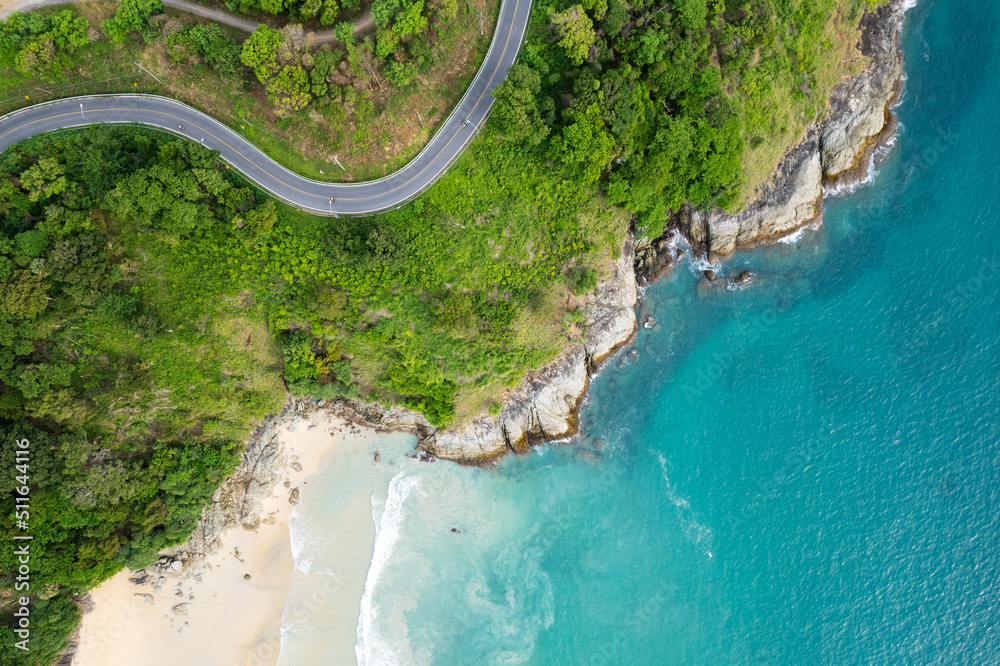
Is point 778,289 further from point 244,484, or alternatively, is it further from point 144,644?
point 144,644

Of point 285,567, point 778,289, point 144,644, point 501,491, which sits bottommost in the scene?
point 144,644

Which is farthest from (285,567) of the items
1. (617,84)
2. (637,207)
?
(617,84)
